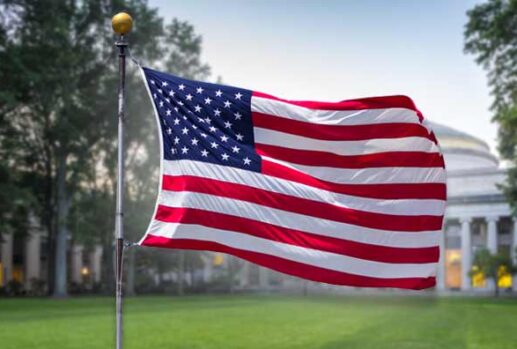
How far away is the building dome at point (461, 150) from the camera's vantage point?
103062mm

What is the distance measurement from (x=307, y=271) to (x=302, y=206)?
2.27 feet

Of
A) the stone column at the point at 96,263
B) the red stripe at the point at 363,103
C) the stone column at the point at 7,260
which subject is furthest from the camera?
the stone column at the point at 96,263

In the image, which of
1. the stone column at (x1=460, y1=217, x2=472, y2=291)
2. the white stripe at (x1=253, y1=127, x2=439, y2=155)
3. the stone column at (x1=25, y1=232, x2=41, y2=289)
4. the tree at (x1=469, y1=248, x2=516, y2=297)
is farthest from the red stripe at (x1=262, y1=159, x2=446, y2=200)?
the stone column at (x1=460, y1=217, x2=472, y2=291)

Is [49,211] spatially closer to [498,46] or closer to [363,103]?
[498,46]

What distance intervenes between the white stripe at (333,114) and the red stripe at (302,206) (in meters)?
0.89

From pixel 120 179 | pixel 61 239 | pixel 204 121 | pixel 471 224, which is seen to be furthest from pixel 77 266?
pixel 120 179

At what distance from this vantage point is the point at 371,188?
8008 millimetres

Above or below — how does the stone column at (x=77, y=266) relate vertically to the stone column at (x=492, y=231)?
below

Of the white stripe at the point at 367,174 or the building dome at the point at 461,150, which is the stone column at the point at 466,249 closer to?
the building dome at the point at 461,150

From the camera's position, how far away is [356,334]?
21.8 metres

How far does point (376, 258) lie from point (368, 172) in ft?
3.07

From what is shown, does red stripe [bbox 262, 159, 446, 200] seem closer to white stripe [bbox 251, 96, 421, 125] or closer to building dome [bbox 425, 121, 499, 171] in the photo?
white stripe [bbox 251, 96, 421, 125]

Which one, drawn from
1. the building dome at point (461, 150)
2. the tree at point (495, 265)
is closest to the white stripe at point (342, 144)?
the tree at point (495, 265)

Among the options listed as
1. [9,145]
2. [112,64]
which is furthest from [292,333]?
[112,64]
